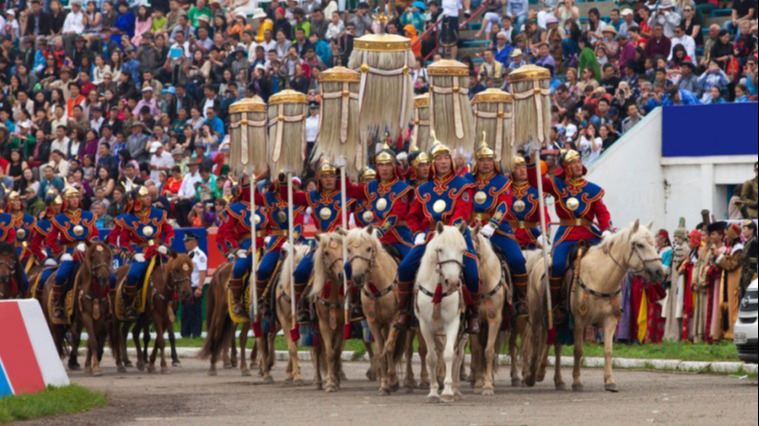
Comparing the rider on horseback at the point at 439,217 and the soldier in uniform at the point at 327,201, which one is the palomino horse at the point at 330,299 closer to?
the rider on horseback at the point at 439,217

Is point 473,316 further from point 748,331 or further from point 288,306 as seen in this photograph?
point 288,306

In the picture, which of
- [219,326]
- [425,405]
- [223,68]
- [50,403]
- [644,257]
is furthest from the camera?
[223,68]

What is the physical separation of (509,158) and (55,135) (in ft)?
59.4

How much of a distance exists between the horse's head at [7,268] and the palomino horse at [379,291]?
6504mm

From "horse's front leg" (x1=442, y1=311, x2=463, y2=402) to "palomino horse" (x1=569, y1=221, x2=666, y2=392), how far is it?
1.99 metres

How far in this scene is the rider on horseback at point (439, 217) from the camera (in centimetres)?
1711

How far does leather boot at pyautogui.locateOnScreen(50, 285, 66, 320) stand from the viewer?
896 inches

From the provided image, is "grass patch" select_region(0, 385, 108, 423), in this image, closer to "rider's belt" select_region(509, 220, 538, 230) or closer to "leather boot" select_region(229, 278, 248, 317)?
"leather boot" select_region(229, 278, 248, 317)

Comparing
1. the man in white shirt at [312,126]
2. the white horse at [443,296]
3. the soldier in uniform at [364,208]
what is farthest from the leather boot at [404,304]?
the man in white shirt at [312,126]

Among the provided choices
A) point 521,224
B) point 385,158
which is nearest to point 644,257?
point 521,224

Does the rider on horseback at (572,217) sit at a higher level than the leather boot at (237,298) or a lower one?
higher

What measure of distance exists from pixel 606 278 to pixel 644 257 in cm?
53

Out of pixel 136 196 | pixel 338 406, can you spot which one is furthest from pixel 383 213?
pixel 136 196

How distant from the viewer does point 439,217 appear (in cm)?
1778
